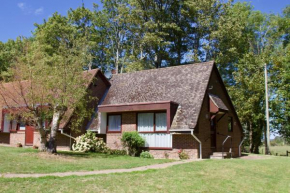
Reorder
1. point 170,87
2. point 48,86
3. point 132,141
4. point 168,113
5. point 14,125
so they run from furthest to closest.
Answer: point 14,125 → point 170,87 → point 132,141 → point 168,113 → point 48,86

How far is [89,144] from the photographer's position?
63.3 ft

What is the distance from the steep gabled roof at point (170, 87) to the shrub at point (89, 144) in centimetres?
291

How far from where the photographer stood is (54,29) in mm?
39750

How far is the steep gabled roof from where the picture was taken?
59.0ft

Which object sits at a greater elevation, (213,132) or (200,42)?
(200,42)

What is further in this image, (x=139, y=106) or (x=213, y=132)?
(x=213, y=132)

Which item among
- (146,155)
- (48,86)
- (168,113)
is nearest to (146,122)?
(168,113)

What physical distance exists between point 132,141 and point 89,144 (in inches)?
124

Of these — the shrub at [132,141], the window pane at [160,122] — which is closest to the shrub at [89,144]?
the shrub at [132,141]

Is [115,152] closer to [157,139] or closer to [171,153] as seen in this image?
[157,139]

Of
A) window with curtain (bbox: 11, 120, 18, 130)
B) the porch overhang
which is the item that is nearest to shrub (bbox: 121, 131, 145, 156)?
the porch overhang

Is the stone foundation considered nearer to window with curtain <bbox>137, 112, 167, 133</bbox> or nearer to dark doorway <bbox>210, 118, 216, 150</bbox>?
window with curtain <bbox>137, 112, 167, 133</bbox>

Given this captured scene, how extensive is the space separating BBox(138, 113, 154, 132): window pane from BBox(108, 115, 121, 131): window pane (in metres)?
1.70

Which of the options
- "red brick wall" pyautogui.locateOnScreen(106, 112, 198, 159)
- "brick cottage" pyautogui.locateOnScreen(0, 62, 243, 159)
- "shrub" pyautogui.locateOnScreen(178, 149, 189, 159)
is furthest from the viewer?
"brick cottage" pyautogui.locateOnScreen(0, 62, 243, 159)
